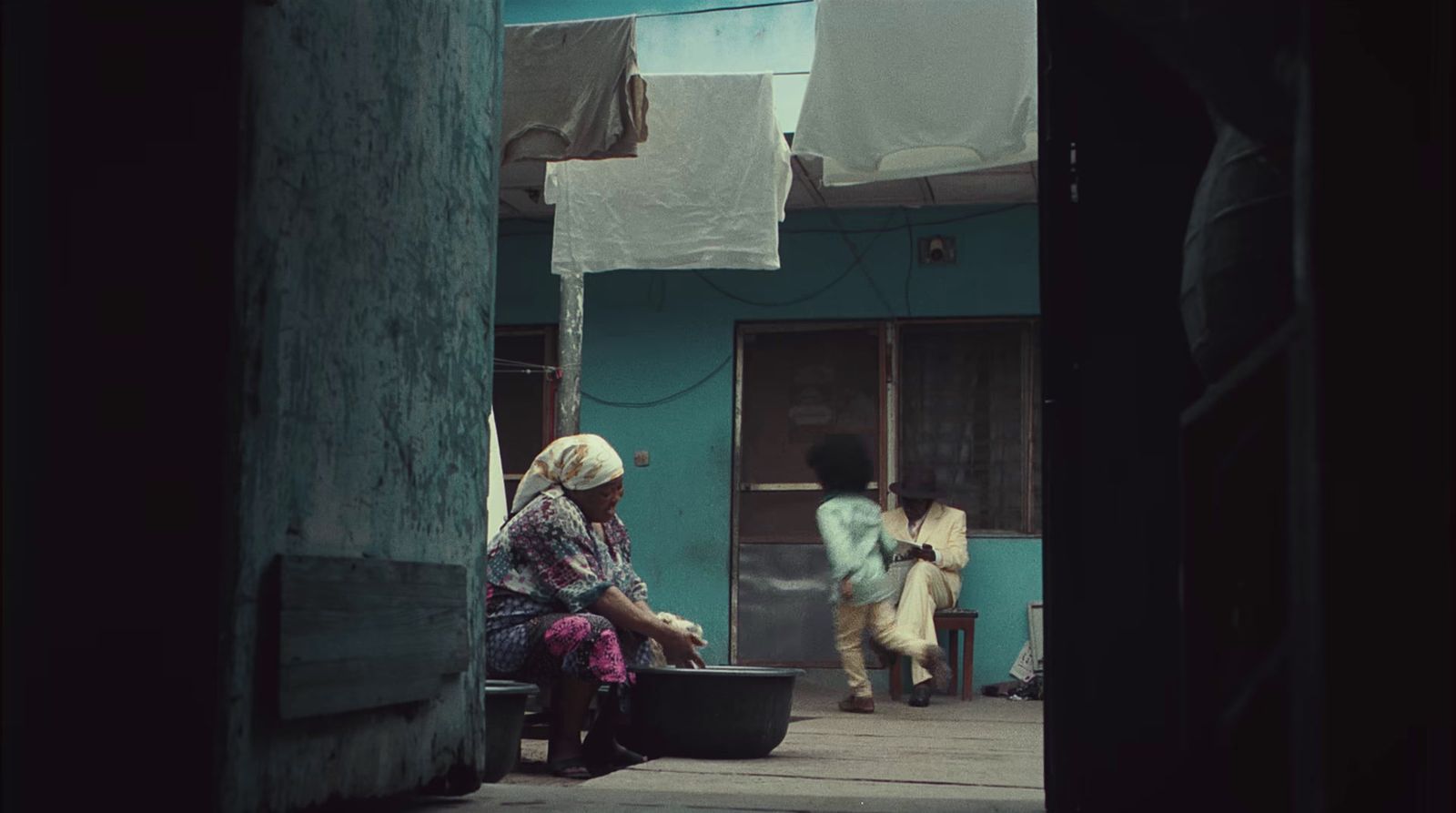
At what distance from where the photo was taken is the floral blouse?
5.23m

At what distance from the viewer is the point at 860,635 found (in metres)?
8.61

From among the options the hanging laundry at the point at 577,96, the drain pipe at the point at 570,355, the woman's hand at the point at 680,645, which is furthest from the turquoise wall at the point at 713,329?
the woman's hand at the point at 680,645

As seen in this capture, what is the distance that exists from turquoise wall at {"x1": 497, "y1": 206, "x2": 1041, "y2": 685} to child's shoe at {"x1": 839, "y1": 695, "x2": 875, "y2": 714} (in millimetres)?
1835

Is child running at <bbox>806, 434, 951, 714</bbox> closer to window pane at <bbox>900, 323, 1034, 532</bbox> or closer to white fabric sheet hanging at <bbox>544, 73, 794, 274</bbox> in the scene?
white fabric sheet hanging at <bbox>544, 73, 794, 274</bbox>

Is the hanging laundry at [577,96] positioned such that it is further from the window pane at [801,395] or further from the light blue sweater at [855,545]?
the window pane at [801,395]

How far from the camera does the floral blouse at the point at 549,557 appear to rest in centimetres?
523

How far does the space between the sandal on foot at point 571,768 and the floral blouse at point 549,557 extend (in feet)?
1.62

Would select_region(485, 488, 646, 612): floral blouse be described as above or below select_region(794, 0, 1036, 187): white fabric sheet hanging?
below

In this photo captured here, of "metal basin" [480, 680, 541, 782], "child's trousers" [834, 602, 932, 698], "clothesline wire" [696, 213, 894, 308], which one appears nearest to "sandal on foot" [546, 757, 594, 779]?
"metal basin" [480, 680, 541, 782]

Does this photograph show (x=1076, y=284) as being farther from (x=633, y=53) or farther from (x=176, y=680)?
(x=633, y=53)

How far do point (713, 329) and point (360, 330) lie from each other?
7654mm

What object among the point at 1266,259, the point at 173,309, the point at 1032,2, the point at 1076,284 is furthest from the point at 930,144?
the point at 1266,259

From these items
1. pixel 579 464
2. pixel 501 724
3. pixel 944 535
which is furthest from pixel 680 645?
pixel 944 535

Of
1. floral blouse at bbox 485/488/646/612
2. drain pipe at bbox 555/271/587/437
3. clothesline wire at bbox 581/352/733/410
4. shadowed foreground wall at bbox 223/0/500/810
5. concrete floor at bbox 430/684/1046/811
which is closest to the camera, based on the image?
shadowed foreground wall at bbox 223/0/500/810
